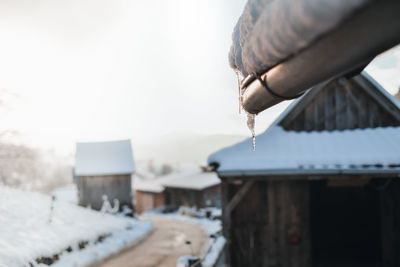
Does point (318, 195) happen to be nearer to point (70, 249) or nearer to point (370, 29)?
point (370, 29)

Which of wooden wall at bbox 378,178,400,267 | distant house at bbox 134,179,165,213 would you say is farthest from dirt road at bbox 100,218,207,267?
distant house at bbox 134,179,165,213

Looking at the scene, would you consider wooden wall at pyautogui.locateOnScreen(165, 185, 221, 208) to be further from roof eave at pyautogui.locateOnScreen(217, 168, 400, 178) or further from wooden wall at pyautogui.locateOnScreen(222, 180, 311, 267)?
roof eave at pyautogui.locateOnScreen(217, 168, 400, 178)

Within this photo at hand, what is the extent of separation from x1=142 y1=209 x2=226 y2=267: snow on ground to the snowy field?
5.03 meters

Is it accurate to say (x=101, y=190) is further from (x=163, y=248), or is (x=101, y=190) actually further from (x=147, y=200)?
(x=147, y=200)

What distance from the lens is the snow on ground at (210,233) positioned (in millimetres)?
7202

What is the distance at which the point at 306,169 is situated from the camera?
5.56 meters

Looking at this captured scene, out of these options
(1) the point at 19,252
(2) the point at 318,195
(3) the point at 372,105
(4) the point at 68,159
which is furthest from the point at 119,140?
(4) the point at 68,159

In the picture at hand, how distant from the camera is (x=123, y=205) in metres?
20.7

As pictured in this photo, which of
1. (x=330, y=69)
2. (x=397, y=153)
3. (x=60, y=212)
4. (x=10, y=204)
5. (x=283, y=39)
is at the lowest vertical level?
(x=60, y=212)

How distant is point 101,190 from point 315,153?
1886 centimetres

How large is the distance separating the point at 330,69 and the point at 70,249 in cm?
1173

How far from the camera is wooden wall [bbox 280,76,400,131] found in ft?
23.5

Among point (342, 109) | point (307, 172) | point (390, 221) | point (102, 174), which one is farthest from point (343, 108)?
point (102, 174)

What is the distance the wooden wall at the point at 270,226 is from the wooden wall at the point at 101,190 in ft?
53.2
